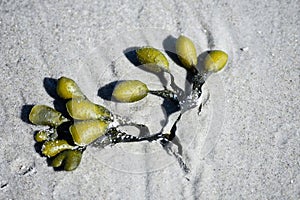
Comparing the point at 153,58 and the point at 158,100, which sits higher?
the point at 153,58

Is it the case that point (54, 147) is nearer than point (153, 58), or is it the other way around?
point (54, 147)

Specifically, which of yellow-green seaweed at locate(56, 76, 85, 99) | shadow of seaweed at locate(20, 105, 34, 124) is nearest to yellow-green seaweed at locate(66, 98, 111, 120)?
yellow-green seaweed at locate(56, 76, 85, 99)

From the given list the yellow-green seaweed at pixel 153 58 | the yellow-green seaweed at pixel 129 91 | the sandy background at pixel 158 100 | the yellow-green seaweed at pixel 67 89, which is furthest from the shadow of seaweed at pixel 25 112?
the yellow-green seaweed at pixel 153 58

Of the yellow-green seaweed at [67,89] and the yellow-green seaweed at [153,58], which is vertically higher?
the yellow-green seaweed at [67,89]

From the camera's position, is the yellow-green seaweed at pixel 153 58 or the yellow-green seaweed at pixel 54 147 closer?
the yellow-green seaweed at pixel 54 147

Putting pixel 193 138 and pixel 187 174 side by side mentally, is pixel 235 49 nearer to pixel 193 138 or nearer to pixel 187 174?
pixel 193 138

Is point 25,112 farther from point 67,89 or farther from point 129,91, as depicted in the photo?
point 129,91

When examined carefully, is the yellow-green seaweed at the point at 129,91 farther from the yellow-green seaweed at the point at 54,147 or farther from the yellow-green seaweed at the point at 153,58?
the yellow-green seaweed at the point at 54,147

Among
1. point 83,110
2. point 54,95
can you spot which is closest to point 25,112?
point 54,95

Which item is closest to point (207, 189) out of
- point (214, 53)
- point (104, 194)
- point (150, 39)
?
point (104, 194)

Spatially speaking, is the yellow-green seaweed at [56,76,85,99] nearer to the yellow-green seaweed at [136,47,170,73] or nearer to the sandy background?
the sandy background
